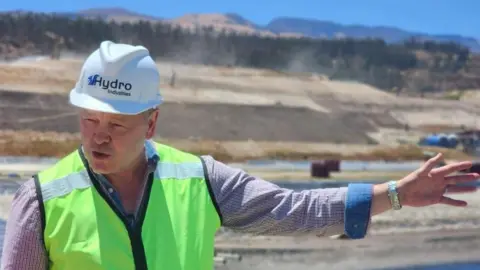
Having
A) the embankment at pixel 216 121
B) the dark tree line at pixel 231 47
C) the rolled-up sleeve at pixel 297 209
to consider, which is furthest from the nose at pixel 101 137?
the dark tree line at pixel 231 47

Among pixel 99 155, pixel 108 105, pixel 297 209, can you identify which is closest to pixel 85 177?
pixel 99 155

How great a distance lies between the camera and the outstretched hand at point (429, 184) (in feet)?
8.74

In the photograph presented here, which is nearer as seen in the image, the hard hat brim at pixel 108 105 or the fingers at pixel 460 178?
the hard hat brim at pixel 108 105

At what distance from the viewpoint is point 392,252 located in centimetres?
1609

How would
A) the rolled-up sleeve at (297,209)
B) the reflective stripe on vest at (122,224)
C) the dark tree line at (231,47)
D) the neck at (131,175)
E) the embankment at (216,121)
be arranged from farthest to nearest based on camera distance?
the dark tree line at (231,47), the embankment at (216,121), the rolled-up sleeve at (297,209), the neck at (131,175), the reflective stripe on vest at (122,224)

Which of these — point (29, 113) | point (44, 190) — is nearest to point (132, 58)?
point (44, 190)

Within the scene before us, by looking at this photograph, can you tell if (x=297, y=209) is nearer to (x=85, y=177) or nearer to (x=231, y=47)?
(x=85, y=177)

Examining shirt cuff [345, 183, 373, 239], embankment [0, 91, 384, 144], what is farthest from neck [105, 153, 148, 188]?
embankment [0, 91, 384, 144]

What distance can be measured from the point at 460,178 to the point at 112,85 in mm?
1059

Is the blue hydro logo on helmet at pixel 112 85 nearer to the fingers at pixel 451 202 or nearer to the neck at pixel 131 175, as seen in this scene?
the neck at pixel 131 175

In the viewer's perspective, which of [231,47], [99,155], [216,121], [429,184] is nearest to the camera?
[99,155]

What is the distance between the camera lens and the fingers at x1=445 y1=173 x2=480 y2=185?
2680 millimetres

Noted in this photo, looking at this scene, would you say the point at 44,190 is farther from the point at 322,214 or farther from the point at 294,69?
the point at 294,69

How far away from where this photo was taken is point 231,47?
91.4 m
